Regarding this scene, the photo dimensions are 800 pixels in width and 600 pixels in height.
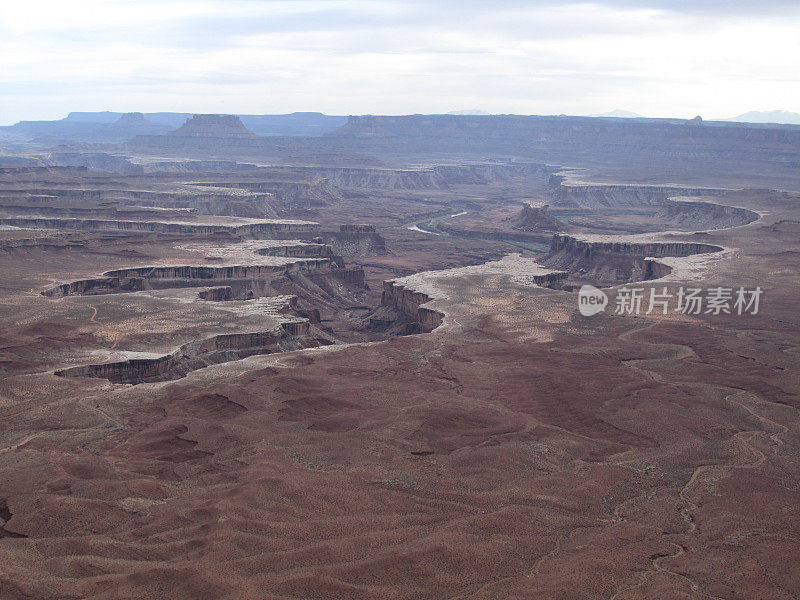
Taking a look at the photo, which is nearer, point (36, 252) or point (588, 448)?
point (588, 448)

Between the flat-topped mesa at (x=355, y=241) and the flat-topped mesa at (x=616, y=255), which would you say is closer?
the flat-topped mesa at (x=616, y=255)

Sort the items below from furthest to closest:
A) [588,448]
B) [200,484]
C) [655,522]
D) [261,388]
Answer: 1. [261,388]
2. [588,448]
3. [200,484]
4. [655,522]

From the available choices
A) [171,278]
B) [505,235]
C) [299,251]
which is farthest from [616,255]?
[171,278]

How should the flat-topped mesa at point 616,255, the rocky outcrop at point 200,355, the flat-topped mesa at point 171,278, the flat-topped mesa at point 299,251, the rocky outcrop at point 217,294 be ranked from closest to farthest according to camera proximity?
the rocky outcrop at point 200,355 < the rocky outcrop at point 217,294 < the flat-topped mesa at point 171,278 < the flat-topped mesa at point 299,251 < the flat-topped mesa at point 616,255

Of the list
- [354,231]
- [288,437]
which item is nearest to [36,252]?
[354,231]

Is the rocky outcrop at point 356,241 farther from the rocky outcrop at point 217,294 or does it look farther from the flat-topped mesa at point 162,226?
the rocky outcrop at point 217,294

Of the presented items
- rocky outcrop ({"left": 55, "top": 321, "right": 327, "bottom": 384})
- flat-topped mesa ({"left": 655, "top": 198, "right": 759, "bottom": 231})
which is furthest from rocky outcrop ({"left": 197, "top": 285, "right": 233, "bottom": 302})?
flat-topped mesa ({"left": 655, "top": 198, "right": 759, "bottom": 231})

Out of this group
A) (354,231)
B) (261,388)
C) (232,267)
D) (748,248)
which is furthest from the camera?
(354,231)

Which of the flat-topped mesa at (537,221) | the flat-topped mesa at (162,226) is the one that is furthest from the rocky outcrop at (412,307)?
the flat-topped mesa at (537,221)

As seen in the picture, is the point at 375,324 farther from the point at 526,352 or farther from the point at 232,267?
the point at 526,352
